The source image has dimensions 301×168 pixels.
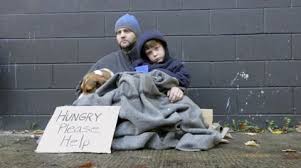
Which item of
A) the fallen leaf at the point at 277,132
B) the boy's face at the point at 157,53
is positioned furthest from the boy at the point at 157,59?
the fallen leaf at the point at 277,132

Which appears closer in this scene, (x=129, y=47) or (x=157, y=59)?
(x=157, y=59)

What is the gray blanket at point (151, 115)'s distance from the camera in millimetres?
2953

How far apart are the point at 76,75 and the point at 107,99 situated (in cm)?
120

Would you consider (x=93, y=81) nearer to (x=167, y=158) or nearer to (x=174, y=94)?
(x=174, y=94)

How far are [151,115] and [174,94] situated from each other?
0.27 m

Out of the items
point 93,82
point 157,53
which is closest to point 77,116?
point 93,82

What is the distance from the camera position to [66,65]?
4254 mm

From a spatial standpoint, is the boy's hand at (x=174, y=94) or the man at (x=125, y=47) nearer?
the boy's hand at (x=174, y=94)

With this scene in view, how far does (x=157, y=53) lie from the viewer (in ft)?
11.2

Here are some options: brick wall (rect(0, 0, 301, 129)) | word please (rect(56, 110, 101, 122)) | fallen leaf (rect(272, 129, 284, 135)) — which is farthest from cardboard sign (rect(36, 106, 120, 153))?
fallen leaf (rect(272, 129, 284, 135))

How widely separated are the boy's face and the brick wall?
27.9 inches

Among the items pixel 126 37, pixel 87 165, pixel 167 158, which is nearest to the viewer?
pixel 87 165

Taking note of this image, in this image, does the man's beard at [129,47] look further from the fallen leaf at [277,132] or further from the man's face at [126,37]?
the fallen leaf at [277,132]

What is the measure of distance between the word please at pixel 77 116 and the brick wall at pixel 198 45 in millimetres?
1147
